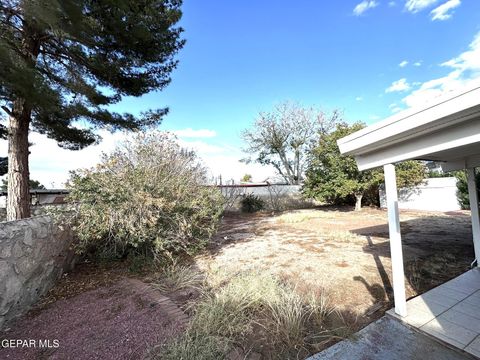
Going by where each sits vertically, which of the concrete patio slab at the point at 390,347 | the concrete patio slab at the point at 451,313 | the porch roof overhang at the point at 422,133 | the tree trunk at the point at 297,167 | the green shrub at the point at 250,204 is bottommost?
the concrete patio slab at the point at 390,347

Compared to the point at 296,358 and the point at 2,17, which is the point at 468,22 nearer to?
the point at 296,358

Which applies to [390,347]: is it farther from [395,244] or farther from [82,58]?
[82,58]

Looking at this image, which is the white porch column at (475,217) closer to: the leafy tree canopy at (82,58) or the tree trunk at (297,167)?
the leafy tree canopy at (82,58)

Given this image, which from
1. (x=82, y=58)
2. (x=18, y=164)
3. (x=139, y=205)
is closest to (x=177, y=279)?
(x=139, y=205)

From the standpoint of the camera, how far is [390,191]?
261 cm

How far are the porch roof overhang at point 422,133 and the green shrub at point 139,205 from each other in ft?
10.6

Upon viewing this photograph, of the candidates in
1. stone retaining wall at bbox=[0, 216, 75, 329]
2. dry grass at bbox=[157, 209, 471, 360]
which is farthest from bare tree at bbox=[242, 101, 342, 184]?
stone retaining wall at bbox=[0, 216, 75, 329]

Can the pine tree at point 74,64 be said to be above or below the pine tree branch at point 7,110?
above

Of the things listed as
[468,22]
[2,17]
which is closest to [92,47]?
[2,17]

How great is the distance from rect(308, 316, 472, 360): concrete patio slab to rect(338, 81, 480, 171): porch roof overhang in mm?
1725

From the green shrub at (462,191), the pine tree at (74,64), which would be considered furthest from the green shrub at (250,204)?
the green shrub at (462,191)

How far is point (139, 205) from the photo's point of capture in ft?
13.5

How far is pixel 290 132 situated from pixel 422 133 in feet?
59.8

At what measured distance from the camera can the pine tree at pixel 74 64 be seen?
4305 mm
